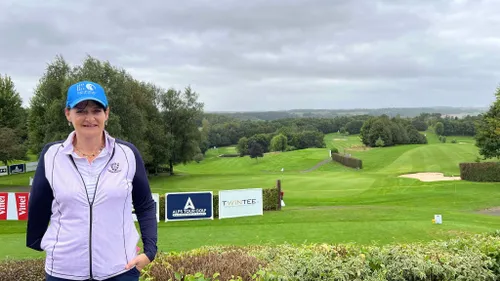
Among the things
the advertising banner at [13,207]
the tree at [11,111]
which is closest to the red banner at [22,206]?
the advertising banner at [13,207]

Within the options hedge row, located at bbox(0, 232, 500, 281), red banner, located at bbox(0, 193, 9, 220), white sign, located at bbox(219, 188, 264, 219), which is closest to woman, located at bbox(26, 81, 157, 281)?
hedge row, located at bbox(0, 232, 500, 281)

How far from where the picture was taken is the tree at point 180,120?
46125 mm

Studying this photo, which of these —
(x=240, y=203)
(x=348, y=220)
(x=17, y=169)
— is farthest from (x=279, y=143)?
(x=348, y=220)

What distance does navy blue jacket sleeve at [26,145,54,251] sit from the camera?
2.54 metres

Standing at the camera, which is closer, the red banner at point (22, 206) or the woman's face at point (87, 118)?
the woman's face at point (87, 118)

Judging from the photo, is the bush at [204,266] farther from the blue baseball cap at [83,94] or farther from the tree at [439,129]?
the tree at [439,129]

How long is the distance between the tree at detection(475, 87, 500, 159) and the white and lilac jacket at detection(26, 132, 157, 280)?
124ft

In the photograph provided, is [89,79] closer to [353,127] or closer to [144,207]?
[144,207]

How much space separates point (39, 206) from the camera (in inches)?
102

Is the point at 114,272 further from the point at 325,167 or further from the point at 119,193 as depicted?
the point at 325,167

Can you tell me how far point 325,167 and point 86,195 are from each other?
190 feet

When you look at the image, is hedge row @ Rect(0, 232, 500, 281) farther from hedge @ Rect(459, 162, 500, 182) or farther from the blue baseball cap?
hedge @ Rect(459, 162, 500, 182)

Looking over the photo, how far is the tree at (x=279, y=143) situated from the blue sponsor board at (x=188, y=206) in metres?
89.5

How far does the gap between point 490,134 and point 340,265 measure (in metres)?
37.3
